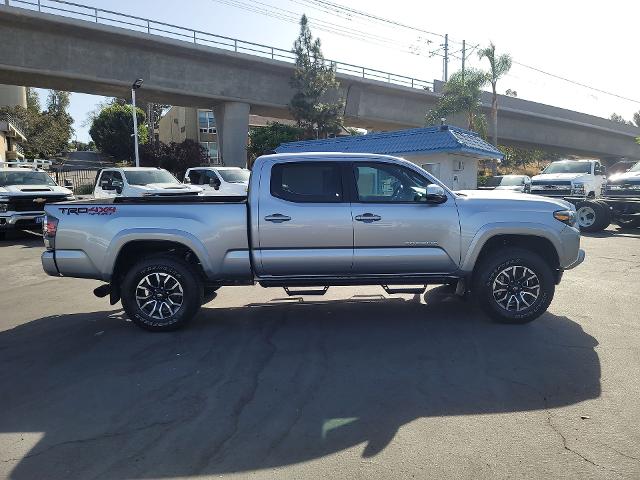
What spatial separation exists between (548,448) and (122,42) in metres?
26.9

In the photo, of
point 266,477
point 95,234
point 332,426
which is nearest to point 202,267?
point 95,234

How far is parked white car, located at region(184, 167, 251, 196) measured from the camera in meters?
17.6

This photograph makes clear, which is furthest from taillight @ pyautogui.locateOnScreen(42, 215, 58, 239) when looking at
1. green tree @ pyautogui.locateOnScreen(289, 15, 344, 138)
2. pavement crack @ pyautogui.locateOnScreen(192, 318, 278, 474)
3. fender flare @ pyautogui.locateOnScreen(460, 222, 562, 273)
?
green tree @ pyautogui.locateOnScreen(289, 15, 344, 138)

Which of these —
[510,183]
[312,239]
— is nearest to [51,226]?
[312,239]

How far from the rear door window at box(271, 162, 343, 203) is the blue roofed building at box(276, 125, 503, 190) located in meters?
14.0

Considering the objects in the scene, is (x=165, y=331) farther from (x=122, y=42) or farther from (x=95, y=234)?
(x=122, y=42)

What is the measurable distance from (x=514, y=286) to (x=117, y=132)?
56.1 m

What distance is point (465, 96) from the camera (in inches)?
1293

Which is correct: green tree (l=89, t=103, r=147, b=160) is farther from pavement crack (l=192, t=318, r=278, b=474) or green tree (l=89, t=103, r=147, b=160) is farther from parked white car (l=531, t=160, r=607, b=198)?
pavement crack (l=192, t=318, r=278, b=474)

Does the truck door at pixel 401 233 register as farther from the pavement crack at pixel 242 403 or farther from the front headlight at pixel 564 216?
the pavement crack at pixel 242 403

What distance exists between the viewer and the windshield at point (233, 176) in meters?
18.2

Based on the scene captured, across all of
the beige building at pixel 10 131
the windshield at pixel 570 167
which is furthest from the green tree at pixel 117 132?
the windshield at pixel 570 167

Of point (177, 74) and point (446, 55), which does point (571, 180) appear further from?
point (446, 55)

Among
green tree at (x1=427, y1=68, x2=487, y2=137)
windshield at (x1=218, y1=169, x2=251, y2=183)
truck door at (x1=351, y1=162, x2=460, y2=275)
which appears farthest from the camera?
green tree at (x1=427, y1=68, x2=487, y2=137)
